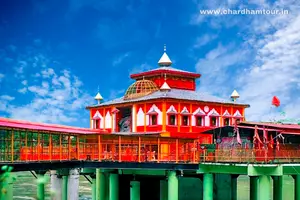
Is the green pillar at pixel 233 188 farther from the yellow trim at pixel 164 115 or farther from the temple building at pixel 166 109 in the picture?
the yellow trim at pixel 164 115

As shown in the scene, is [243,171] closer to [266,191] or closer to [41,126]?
[266,191]

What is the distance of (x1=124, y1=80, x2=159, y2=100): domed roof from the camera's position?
5185cm

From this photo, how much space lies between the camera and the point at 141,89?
5206 cm

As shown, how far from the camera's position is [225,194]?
4653 centimetres

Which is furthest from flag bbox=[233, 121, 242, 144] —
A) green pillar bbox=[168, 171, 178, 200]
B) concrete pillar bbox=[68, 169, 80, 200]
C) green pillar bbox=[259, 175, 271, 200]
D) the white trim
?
concrete pillar bbox=[68, 169, 80, 200]

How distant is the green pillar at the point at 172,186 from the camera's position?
122 ft

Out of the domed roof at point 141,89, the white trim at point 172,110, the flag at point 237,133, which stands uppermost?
the domed roof at point 141,89

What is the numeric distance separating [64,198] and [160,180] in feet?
28.1

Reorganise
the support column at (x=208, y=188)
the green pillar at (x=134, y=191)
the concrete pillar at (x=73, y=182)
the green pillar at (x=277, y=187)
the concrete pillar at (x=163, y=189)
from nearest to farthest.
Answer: the concrete pillar at (x=73, y=182) → the support column at (x=208, y=188) → the green pillar at (x=134, y=191) → the green pillar at (x=277, y=187) → the concrete pillar at (x=163, y=189)

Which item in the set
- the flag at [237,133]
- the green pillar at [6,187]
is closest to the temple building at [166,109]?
the flag at [237,133]

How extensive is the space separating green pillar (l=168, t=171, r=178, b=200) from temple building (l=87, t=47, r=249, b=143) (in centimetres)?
891

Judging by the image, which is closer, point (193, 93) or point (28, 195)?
point (193, 93)

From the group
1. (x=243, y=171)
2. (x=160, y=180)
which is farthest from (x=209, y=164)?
(x=160, y=180)

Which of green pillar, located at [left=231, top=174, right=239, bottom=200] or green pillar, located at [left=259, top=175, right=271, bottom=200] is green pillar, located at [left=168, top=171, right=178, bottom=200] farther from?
green pillar, located at [left=231, top=174, right=239, bottom=200]
